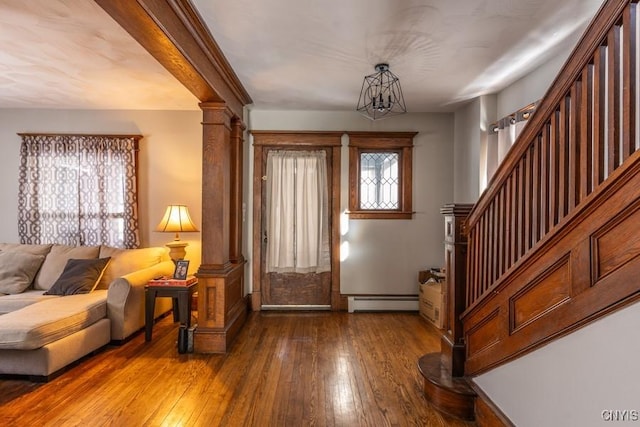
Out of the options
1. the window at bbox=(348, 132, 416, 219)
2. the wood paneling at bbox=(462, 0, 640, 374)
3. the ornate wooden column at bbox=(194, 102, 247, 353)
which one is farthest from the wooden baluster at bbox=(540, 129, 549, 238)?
the window at bbox=(348, 132, 416, 219)

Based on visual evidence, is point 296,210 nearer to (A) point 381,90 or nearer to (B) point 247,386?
(A) point 381,90

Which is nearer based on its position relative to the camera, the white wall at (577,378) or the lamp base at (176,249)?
the white wall at (577,378)

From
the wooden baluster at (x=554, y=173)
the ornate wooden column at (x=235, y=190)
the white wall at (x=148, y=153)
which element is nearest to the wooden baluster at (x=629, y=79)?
the wooden baluster at (x=554, y=173)

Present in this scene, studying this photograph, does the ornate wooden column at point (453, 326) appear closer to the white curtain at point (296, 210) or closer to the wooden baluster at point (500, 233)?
the wooden baluster at point (500, 233)

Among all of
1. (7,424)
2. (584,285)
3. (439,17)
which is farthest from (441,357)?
(7,424)

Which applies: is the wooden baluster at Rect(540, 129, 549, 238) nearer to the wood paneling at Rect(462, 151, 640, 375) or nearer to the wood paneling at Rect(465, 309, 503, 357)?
the wood paneling at Rect(462, 151, 640, 375)

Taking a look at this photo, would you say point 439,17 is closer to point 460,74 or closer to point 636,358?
point 460,74

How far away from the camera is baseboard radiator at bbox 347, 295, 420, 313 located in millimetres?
4559

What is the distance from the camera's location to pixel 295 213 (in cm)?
456

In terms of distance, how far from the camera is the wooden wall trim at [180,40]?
189 centimetres

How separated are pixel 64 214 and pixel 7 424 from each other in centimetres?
290

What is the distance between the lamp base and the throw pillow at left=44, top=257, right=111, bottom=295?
0.65 m

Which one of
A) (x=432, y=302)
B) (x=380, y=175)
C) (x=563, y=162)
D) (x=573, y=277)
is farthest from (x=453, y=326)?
(x=380, y=175)

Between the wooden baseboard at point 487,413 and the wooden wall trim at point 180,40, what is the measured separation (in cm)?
287
